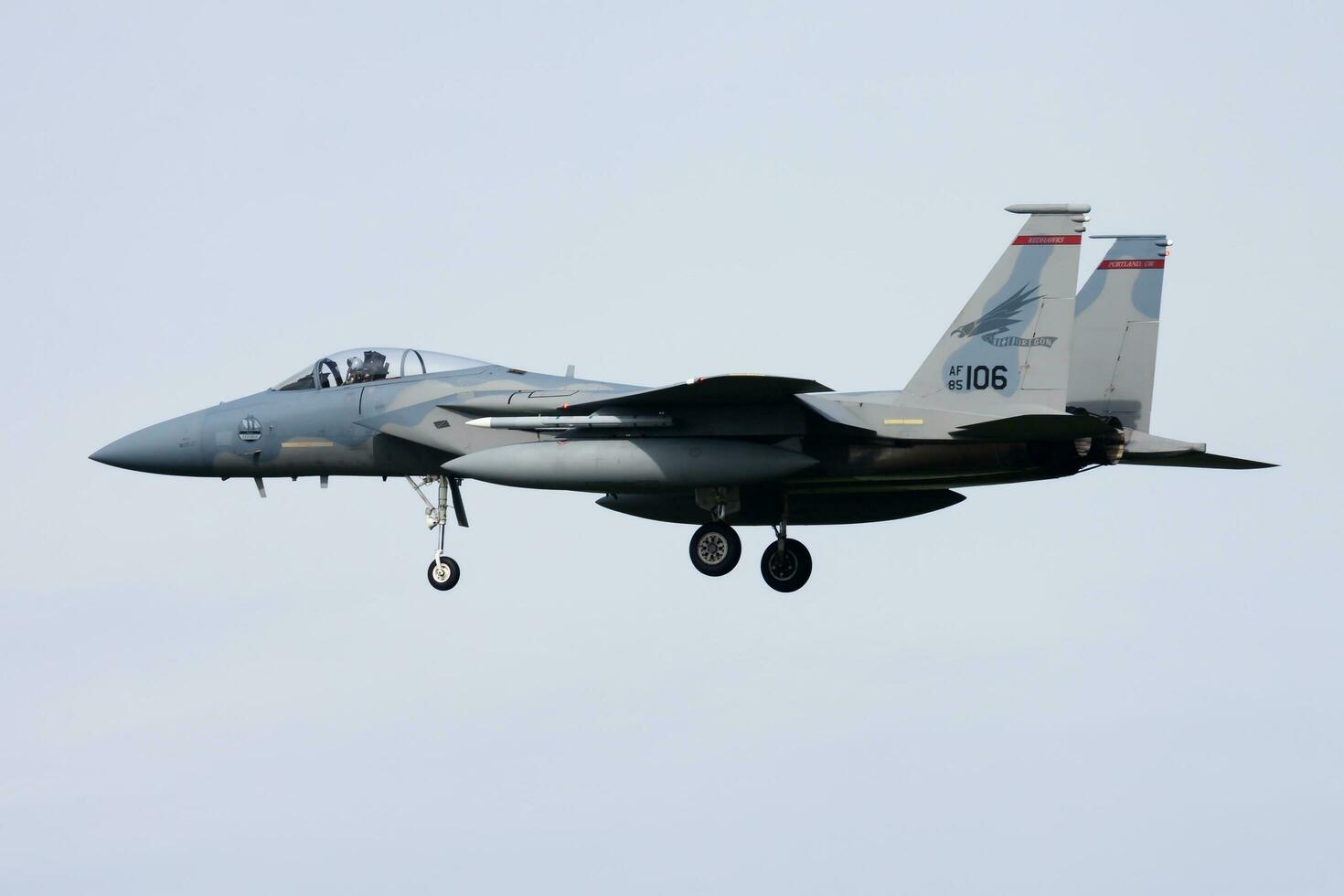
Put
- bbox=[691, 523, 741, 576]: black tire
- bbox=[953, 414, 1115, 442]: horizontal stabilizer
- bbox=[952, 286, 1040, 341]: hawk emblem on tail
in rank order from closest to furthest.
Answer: bbox=[953, 414, 1115, 442]: horizontal stabilizer → bbox=[952, 286, 1040, 341]: hawk emblem on tail → bbox=[691, 523, 741, 576]: black tire

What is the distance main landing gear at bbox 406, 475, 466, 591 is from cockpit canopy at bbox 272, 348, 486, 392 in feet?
4.53

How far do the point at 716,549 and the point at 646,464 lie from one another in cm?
167

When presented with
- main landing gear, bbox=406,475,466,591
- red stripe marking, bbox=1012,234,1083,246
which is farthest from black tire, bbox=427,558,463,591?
red stripe marking, bbox=1012,234,1083,246

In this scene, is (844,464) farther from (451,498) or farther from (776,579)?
(451,498)

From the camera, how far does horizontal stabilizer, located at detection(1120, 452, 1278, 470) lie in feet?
77.9

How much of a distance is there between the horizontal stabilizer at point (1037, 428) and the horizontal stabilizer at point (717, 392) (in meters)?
1.84

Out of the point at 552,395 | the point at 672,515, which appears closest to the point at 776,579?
the point at 672,515

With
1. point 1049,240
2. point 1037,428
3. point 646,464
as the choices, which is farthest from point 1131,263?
point 646,464

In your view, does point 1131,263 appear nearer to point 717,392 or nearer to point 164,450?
point 717,392

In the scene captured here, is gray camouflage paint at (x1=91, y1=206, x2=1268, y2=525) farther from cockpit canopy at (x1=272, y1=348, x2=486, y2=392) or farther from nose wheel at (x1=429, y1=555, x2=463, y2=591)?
nose wheel at (x1=429, y1=555, x2=463, y2=591)

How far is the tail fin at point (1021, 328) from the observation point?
23016 mm

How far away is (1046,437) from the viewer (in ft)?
74.4

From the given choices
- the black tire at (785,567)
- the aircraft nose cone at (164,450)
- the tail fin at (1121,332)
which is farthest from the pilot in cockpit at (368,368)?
the tail fin at (1121,332)

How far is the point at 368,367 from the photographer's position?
26.0 metres
